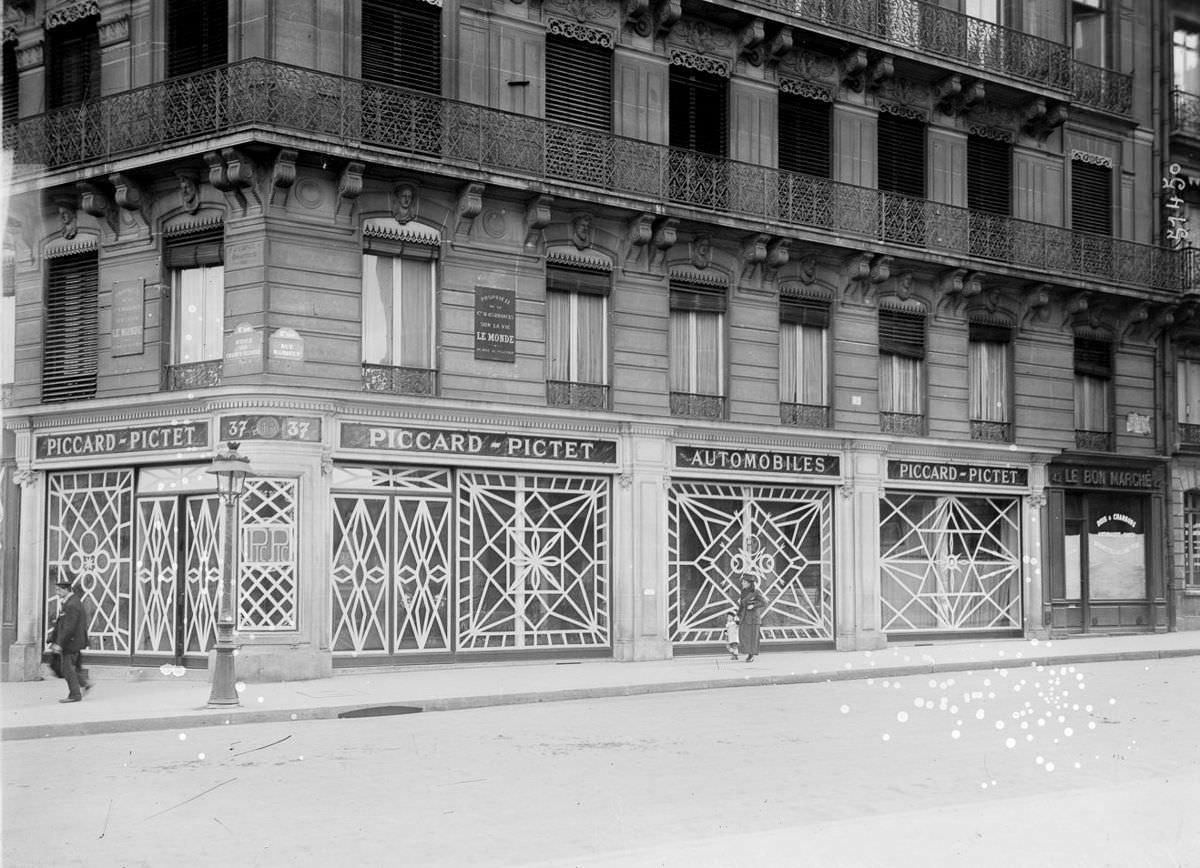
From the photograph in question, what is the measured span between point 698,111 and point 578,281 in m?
4.10

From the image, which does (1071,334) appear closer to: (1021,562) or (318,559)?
(1021,562)

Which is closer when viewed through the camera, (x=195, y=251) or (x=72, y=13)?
(x=195, y=251)

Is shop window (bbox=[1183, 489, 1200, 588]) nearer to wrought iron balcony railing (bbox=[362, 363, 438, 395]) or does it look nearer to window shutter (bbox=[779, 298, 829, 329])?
window shutter (bbox=[779, 298, 829, 329])

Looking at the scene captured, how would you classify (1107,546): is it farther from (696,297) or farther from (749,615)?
(696,297)

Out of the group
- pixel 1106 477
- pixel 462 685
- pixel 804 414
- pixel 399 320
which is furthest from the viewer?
pixel 1106 477

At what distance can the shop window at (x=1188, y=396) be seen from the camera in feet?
104

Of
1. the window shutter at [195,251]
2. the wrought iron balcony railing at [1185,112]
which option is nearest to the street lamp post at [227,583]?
the window shutter at [195,251]

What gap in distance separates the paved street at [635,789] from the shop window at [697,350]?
8.57 m

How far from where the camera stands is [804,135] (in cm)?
2606

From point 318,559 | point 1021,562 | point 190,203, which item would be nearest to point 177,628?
point 318,559

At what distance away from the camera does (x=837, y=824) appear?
338 inches

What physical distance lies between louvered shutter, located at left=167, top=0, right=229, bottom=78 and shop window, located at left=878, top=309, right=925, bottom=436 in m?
12.9

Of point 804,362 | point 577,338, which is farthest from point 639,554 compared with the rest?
point 804,362

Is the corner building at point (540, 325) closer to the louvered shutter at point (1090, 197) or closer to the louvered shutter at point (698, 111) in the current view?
the louvered shutter at point (698, 111)
